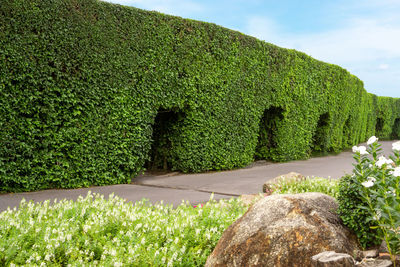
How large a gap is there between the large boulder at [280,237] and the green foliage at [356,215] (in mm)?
133

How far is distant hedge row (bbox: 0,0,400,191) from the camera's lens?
7.39m

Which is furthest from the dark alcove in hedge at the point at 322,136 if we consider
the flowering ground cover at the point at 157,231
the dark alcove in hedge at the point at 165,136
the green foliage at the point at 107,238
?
the flowering ground cover at the point at 157,231

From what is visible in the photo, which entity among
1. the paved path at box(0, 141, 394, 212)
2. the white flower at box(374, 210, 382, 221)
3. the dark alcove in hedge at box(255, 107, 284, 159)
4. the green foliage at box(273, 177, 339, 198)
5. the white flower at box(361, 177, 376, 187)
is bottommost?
the paved path at box(0, 141, 394, 212)

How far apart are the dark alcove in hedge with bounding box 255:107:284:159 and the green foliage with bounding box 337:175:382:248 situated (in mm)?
11352

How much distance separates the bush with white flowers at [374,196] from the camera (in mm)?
3061

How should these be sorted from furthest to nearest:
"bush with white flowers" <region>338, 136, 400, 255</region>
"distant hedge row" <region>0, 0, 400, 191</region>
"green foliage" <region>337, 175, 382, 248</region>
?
"distant hedge row" <region>0, 0, 400, 191</region>
"green foliage" <region>337, 175, 382, 248</region>
"bush with white flowers" <region>338, 136, 400, 255</region>

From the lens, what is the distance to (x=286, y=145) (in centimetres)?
1516

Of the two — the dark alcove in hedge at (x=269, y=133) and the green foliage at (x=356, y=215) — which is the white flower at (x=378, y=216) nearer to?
the green foliage at (x=356, y=215)

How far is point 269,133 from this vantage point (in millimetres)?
15367

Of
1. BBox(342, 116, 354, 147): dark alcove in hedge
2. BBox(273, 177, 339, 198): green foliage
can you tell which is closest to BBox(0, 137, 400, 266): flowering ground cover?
BBox(273, 177, 339, 198): green foliage

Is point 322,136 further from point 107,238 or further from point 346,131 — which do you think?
point 107,238

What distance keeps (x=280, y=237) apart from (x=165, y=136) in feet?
27.7

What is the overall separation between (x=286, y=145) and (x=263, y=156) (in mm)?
1069

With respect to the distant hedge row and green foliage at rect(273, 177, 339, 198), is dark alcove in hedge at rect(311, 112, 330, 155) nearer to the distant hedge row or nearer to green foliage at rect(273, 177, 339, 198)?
the distant hedge row
